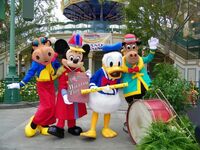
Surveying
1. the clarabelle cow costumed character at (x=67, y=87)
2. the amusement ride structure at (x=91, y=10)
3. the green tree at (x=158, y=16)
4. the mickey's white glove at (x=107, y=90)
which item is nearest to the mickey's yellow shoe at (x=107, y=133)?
the clarabelle cow costumed character at (x=67, y=87)

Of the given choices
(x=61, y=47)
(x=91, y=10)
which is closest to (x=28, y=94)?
(x=61, y=47)

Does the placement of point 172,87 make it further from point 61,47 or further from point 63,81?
point 61,47

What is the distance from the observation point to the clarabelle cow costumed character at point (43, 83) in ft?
21.1

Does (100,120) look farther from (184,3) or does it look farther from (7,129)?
(184,3)

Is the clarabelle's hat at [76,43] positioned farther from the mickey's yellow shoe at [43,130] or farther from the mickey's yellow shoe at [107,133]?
the mickey's yellow shoe at [43,130]

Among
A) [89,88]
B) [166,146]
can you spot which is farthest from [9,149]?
[166,146]

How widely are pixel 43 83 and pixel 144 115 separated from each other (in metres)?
2.22

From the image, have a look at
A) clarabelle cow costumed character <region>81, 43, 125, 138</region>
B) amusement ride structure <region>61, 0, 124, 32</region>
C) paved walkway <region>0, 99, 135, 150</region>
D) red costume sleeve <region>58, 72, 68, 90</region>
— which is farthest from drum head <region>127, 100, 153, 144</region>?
amusement ride structure <region>61, 0, 124, 32</region>

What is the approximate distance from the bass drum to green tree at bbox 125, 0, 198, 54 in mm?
11206

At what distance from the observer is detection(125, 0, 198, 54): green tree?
635 inches

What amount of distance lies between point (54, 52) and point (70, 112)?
1.17 m

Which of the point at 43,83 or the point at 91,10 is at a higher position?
the point at 91,10

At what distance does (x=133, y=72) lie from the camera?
6.41 meters

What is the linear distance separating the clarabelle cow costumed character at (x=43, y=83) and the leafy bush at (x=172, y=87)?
73.6 inches
